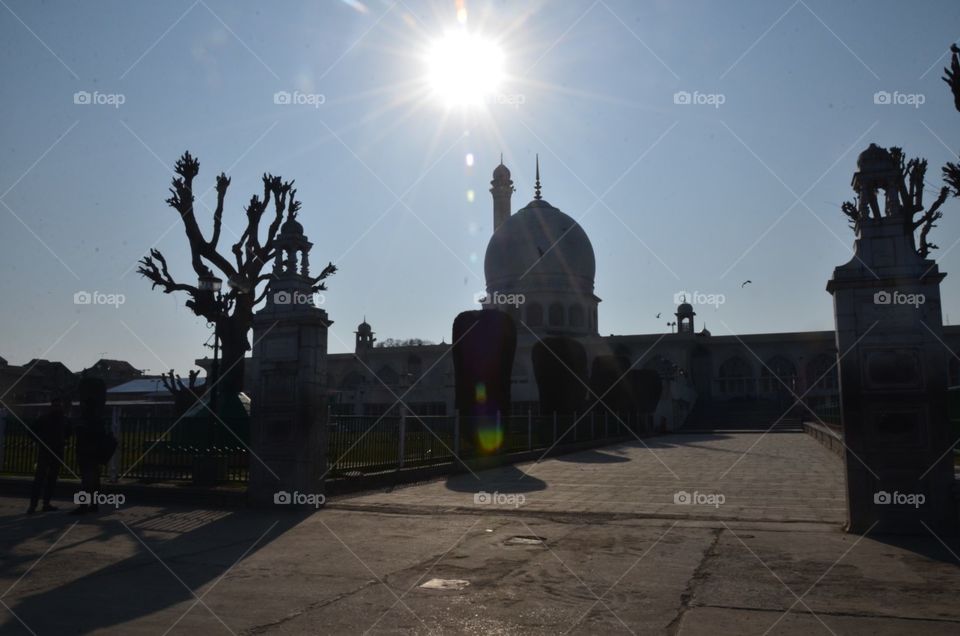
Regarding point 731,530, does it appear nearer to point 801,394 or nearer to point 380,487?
point 380,487

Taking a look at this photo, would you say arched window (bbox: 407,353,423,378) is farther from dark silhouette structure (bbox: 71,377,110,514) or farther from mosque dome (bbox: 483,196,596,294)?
dark silhouette structure (bbox: 71,377,110,514)

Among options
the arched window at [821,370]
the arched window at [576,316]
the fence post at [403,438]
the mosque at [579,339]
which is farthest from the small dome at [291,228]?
the arched window at [821,370]

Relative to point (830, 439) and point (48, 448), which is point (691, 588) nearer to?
point (48, 448)

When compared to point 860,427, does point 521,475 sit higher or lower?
lower

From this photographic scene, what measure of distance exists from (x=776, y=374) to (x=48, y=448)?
54.9 metres

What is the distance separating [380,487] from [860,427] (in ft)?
24.2

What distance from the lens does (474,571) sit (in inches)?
229

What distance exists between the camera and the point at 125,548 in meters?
6.84

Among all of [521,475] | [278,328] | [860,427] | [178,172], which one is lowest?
[521,475]

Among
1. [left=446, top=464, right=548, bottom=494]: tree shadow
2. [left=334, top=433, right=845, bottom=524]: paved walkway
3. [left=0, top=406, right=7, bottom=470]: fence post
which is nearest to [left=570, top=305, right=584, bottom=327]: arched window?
[left=334, top=433, right=845, bottom=524]: paved walkway

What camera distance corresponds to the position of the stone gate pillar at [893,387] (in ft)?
24.1

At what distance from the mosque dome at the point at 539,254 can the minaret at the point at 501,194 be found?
5.18 metres

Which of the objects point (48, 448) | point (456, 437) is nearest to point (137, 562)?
point (48, 448)

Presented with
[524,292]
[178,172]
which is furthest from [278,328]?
[524,292]
